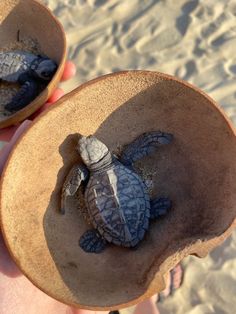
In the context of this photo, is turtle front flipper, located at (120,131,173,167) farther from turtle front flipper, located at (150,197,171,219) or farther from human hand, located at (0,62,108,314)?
human hand, located at (0,62,108,314)

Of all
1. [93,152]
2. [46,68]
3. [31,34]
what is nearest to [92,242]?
[93,152]

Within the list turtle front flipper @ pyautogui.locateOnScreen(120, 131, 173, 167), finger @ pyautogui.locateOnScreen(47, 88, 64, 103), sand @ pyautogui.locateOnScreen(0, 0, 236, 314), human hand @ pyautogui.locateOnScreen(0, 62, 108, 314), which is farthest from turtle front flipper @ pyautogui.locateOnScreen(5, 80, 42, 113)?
turtle front flipper @ pyautogui.locateOnScreen(120, 131, 173, 167)

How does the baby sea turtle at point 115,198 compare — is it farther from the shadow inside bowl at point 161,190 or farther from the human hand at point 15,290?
the human hand at point 15,290

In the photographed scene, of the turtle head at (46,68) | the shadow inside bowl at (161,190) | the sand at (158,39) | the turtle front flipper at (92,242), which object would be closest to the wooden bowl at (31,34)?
the turtle head at (46,68)

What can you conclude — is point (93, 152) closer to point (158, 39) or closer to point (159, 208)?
point (159, 208)

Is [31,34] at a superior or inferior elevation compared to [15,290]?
superior

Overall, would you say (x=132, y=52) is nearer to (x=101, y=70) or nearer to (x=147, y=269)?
(x=101, y=70)
